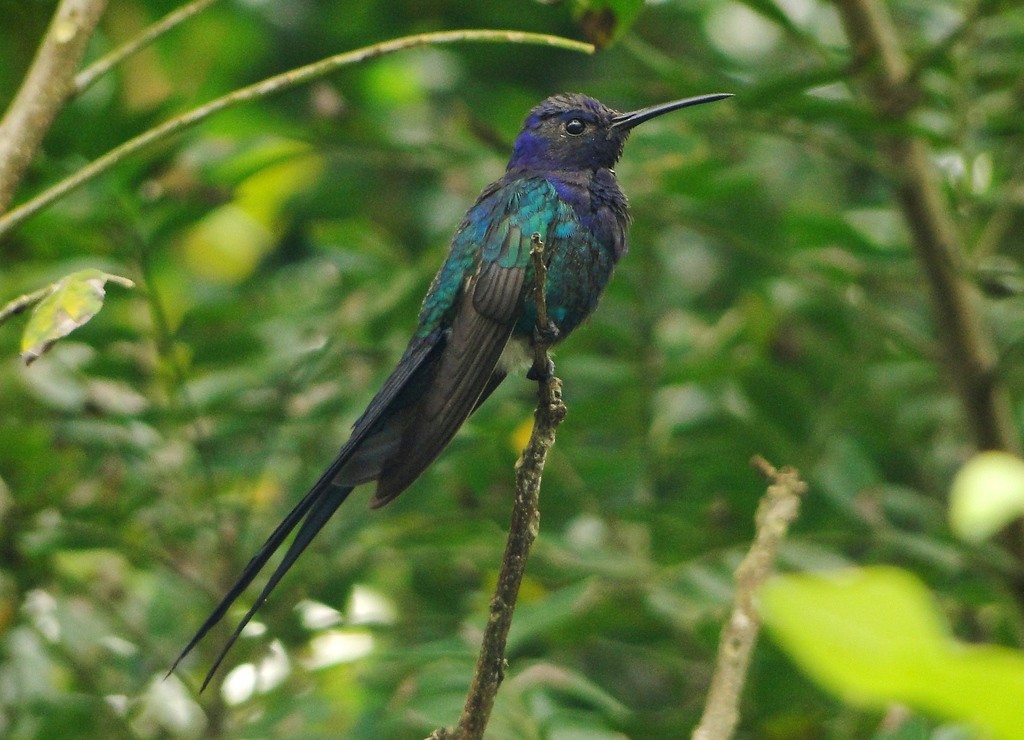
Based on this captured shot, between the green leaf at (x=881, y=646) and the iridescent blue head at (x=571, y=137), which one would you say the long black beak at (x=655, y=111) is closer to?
the iridescent blue head at (x=571, y=137)

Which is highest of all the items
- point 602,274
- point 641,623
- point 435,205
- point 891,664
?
point 435,205

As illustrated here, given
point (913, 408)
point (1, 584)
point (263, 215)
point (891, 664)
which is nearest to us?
point (891, 664)

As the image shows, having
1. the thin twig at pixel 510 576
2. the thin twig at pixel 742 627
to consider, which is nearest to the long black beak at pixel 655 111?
the thin twig at pixel 510 576

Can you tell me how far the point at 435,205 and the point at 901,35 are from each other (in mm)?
2265

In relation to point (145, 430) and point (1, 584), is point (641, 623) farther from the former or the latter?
point (1, 584)

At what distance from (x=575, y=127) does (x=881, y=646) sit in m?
3.89

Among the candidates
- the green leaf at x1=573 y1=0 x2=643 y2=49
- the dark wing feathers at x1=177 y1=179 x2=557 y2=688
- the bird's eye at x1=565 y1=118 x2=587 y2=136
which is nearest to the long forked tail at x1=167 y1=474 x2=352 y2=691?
the dark wing feathers at x1=177 y1=179 x2=557 y2=688

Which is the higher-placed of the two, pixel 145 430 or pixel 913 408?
pixel 913 408

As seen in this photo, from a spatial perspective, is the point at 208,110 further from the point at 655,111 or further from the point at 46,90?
the point at 655,111

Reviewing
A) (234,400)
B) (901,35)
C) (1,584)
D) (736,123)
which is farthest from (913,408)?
(1,584)

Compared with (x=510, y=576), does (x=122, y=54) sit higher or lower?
higher

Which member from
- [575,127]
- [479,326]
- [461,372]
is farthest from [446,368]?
[575,127]

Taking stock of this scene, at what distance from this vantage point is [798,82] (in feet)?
10.2

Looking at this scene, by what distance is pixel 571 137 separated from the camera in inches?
166
